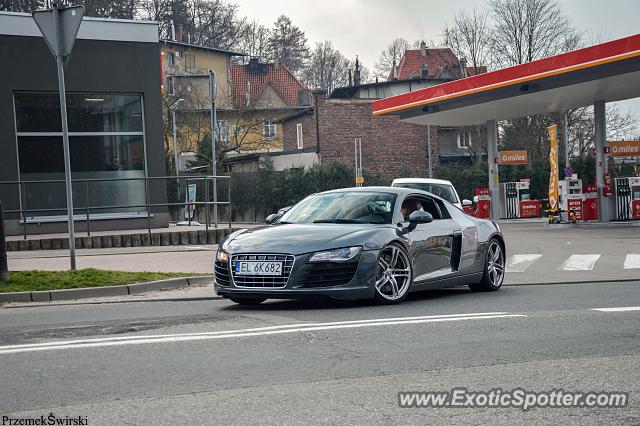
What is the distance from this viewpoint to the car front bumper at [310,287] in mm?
9844

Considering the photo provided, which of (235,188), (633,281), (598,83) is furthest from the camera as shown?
(235,188)

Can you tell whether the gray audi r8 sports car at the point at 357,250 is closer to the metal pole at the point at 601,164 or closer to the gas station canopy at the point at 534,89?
the gas station canopy at the point at 534,89

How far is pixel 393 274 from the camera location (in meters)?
10.6

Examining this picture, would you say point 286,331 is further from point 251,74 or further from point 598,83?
point 251,74

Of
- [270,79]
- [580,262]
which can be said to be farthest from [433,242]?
[270,79]

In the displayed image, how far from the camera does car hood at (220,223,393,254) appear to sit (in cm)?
995

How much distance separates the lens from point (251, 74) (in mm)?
89625

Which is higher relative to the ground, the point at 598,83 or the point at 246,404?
the point at 598,83

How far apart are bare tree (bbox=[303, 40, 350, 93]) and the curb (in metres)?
84.7

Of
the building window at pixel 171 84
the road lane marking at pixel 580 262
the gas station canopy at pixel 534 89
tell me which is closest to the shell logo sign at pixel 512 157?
the gas station canopy at pixel 534 89

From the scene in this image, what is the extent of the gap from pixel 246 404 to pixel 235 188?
42.2m

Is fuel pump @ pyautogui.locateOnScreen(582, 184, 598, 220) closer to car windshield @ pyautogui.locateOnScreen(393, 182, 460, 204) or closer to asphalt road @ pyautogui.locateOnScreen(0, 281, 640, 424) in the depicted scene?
car windshield @ pyautogui.locateOnScreen(393, 182, 460, 204)

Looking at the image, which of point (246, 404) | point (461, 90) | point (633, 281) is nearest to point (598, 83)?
point (461, 90)

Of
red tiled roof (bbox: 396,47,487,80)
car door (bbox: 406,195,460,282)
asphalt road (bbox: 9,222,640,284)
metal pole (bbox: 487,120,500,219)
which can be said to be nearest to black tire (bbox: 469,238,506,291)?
car door (bbox: 406,195,460,282)
